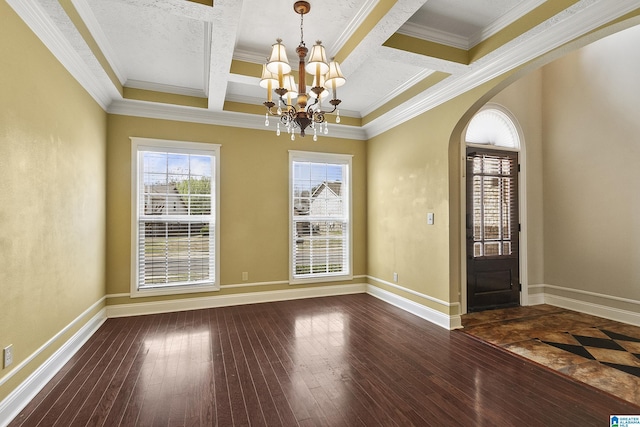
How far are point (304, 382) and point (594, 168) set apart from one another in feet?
15.7

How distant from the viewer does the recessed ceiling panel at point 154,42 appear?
2654 millimetres

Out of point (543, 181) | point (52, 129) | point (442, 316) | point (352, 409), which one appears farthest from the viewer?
point (543, 181)

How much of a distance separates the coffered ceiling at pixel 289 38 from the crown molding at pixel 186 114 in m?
0.06

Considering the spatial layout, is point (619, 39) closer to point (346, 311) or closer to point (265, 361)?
→ point (346, 311)

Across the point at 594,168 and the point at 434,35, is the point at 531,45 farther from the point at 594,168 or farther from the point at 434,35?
the point at 594,168

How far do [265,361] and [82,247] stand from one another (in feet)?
7.58

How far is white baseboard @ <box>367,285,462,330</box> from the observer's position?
3738mm

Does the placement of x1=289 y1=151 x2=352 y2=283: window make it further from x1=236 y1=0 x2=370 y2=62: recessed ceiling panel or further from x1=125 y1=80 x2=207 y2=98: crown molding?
x1=236 y1=0 x2=370 y2=62: recessed ceiling panel

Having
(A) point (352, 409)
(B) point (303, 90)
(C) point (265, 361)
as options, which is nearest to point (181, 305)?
(C) point (265, 361)

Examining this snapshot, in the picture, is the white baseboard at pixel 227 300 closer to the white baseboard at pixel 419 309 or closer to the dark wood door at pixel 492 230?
the white baseboard at pixel 419 309

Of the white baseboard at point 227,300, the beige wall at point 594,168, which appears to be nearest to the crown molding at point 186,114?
the white baseboard at point 227,300

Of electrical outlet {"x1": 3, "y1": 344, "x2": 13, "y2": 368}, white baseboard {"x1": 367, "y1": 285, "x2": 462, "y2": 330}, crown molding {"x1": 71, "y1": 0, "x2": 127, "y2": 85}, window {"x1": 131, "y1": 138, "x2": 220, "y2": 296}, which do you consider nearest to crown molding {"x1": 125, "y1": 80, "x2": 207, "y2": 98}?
crown molding {"x1": 71, "y1": 0, "x2": 127, "y2": 85}

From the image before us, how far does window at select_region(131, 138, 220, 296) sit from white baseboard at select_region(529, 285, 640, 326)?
5020 mm

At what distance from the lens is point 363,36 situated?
8.80 feet
